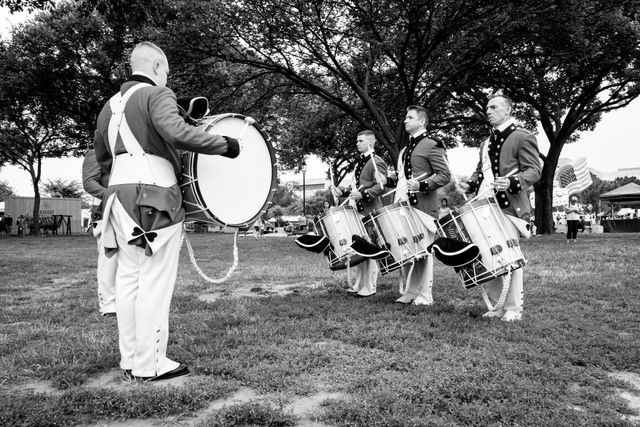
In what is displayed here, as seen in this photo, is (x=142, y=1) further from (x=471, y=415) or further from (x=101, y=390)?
(x=471, y=415)

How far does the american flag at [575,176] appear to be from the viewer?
2908 cm

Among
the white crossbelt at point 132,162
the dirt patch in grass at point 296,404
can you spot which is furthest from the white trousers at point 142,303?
the dirt patch in grass at point 296,404

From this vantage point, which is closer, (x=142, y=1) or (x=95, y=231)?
(x=95, y=231)

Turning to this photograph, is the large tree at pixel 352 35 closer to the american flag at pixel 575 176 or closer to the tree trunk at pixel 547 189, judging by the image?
the tree trunk at pixel 547 189

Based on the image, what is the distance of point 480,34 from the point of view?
53.3 ft

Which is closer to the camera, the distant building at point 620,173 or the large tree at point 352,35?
the large tree at point 352,35

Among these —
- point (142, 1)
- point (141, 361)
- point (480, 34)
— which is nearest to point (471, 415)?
point (141, 361)

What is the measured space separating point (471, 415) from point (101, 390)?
2.43 meters

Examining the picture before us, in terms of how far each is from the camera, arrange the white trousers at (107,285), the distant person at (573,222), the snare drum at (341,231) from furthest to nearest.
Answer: the distant person at (573,222) < the snare drum at (341,231) < the white trousers at (107,285)

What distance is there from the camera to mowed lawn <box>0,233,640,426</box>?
3.04m

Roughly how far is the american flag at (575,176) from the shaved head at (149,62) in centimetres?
2953

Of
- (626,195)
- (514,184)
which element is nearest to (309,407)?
(514,184)

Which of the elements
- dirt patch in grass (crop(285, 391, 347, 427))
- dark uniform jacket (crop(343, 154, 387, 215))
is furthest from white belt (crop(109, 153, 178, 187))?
dark uniform jacket (crop(343, 154, 387, 215))

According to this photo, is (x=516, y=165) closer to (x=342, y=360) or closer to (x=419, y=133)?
(x=419, y=133)
